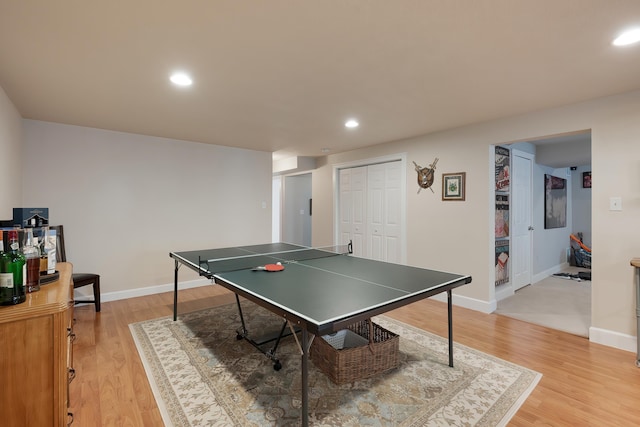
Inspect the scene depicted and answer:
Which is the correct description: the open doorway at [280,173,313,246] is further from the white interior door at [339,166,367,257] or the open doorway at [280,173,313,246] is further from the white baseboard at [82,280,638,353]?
the white baseboard at [82,280,638,353]

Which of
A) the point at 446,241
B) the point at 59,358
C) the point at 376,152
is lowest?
the point at 59,358

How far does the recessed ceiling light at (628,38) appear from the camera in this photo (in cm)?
173

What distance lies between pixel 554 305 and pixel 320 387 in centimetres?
357

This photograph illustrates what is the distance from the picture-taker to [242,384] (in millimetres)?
2111

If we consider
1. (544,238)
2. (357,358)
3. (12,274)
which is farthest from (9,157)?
(544,238)

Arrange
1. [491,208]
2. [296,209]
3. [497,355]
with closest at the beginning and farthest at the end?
[497,355], [491,208], [296,209]

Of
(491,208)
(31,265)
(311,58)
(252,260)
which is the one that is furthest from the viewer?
(491,208)

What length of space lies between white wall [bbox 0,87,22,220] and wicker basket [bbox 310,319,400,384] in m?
2.94

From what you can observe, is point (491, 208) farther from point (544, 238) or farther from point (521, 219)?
point (544, 238)

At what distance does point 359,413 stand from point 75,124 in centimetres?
446

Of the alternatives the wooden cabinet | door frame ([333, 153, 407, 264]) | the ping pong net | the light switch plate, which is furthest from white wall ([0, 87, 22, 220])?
the light switch plate

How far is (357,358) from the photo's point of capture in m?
2.15

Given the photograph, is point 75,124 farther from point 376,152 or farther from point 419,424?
point 419,424

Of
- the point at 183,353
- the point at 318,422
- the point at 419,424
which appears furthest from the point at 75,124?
the point at 419,424
